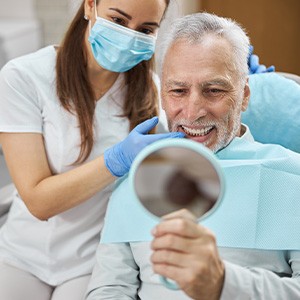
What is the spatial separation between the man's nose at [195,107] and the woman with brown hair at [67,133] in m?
0.32

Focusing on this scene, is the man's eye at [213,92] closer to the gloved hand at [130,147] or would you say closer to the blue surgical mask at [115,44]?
the gloved hand at [130,147]

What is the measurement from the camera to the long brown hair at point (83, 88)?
5.43 feet

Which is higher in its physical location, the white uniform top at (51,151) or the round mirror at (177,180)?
the round mirror at (177,180)

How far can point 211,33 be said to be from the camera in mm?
1364

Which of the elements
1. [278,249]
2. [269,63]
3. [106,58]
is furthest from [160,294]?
[269,63]

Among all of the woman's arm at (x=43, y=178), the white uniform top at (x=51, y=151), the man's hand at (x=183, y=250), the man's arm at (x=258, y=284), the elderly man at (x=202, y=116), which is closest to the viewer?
the man's hand at (x=183, y=250)

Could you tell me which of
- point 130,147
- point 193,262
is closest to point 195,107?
point 130,147

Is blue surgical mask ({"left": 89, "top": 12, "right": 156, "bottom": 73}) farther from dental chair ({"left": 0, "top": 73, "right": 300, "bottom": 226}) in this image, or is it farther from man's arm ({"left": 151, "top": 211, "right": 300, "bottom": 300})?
man's arm ({"left": 151, "top": 211, "right": 300, "bottom": 300})

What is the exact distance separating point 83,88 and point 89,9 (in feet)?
0.81

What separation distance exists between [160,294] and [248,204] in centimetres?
31

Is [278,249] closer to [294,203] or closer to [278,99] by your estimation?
[294,203]

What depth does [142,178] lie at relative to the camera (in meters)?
0.86

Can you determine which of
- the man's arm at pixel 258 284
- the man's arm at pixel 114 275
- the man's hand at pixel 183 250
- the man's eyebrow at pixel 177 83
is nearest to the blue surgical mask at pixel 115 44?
the man's eyebrow at pixel 177 83

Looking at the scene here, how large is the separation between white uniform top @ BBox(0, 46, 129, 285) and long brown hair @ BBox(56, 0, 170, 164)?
0.9 inches
